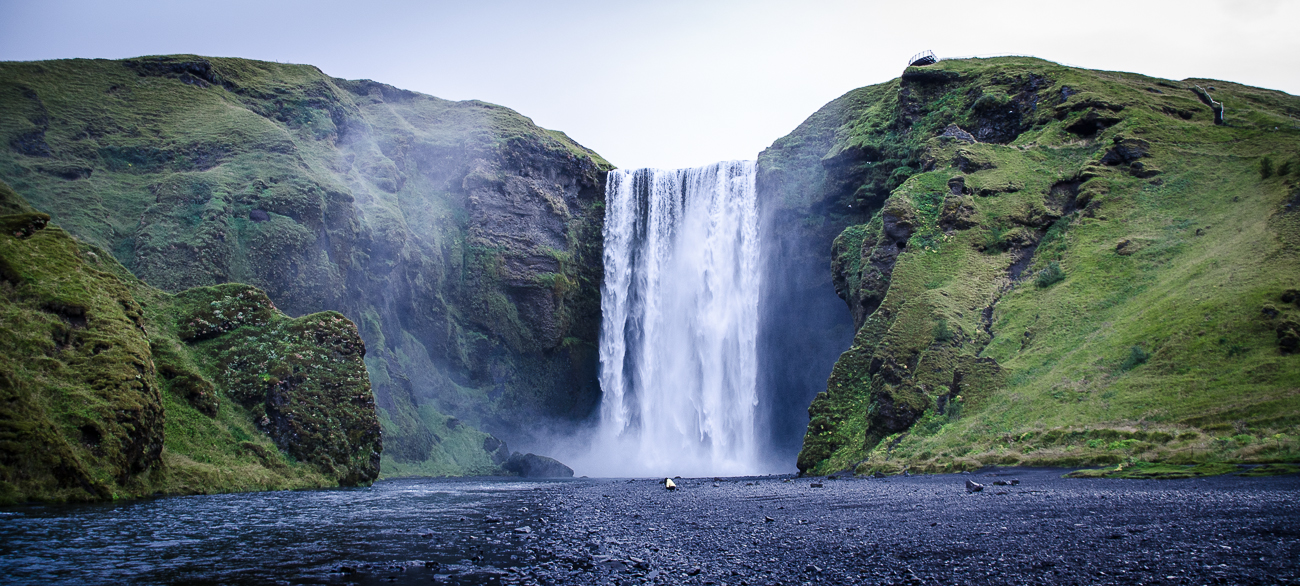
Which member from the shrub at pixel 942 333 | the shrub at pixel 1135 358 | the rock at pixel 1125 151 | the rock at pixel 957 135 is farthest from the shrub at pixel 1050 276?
the rock at pixel 957 135

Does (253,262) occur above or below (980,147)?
below

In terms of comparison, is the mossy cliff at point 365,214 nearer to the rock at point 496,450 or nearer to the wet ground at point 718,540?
the rock at point 496,450

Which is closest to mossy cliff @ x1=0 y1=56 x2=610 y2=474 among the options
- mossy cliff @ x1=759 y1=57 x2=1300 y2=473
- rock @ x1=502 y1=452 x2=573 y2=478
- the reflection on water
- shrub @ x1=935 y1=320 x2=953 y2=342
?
rock @ x1=502 y1=452 x2=573 y2=478

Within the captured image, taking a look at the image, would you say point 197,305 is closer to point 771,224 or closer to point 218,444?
point 218,444

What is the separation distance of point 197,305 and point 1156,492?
4010cm

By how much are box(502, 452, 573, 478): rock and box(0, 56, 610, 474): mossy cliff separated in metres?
3.40

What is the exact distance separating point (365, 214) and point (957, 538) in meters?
59.9

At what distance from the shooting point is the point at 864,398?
38969mm

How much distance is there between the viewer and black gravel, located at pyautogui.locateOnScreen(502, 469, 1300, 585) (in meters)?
8.04

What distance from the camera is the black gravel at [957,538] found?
26.4 feet

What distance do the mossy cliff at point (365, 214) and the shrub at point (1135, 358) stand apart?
1821 inches

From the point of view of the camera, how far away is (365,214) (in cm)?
6059

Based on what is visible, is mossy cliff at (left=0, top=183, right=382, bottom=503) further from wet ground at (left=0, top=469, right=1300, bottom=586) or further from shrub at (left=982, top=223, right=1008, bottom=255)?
shrub at (left=982, top=223, right=1008, bottom=255)

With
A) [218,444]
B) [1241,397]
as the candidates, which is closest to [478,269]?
[218,444]
